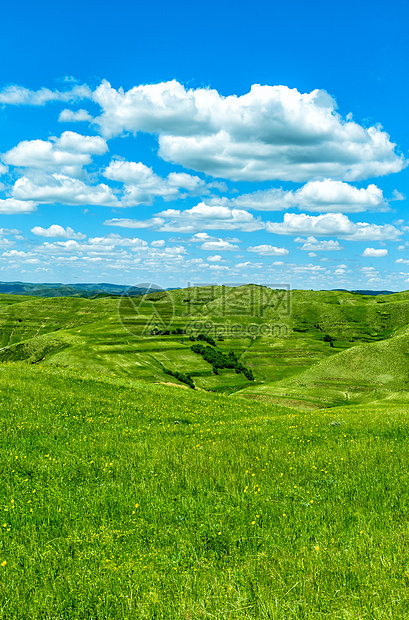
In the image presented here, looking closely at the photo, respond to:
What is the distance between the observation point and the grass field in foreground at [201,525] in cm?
604

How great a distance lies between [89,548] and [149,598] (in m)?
2.15

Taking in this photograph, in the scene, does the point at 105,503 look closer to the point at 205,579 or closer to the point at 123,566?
the point at 123,566

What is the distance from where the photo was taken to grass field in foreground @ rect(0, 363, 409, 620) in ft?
19.8

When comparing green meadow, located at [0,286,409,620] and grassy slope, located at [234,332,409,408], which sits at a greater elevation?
green meadow, located at [0,286,409,620]

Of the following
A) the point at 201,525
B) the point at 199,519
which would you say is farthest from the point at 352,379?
the point at 201,525

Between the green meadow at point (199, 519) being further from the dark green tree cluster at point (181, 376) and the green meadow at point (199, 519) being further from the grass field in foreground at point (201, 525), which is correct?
A: the dark green tree cluster at point (181, 376)

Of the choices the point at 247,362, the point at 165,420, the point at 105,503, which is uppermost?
the point at 105,503

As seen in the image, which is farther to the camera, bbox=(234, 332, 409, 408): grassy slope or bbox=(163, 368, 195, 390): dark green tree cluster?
bbox=(163, 368, 195, 390): dark green tree cluster

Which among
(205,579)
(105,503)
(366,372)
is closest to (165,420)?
(105,503)

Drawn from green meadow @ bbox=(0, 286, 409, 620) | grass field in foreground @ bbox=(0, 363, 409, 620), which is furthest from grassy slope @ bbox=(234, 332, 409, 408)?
grass field in foreground @ bbox=(0, 363, 409, 620)

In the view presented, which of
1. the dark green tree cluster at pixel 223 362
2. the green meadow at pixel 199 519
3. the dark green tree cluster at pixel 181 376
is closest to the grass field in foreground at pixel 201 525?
the green meadow at pixel 199 519

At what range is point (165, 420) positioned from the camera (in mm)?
20797

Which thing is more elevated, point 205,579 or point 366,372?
point 205,579

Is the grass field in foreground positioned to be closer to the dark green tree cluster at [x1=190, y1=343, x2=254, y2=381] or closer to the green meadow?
the green meadow
